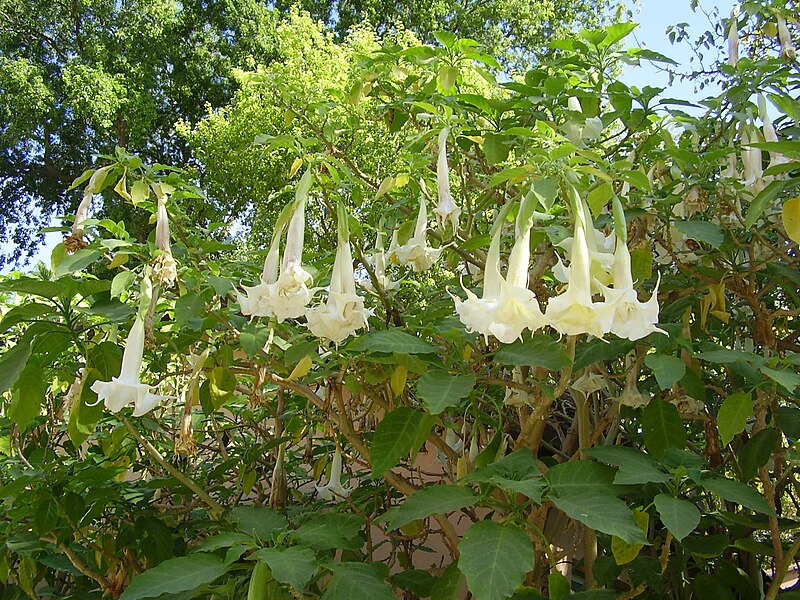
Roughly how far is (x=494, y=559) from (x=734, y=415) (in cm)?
53

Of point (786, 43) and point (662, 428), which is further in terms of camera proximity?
point (786, 43)

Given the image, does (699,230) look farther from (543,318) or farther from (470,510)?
(470,510)

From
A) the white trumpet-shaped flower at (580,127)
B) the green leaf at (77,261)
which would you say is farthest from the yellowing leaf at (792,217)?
the green leaf at (77,261)

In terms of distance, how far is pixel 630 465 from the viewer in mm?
1147

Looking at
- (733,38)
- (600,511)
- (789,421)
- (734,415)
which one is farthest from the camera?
(733,38)

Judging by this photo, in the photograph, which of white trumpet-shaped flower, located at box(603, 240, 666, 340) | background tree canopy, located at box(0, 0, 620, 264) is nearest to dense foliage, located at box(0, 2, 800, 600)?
white trumpet-shaped flower, located at box(603, 240, 666, 340)

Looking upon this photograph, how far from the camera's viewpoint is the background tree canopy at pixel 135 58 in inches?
519

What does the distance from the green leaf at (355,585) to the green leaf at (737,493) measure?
0.51 m

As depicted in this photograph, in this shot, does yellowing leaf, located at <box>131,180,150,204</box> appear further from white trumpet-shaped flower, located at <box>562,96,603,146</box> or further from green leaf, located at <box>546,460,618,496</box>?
green leaf, located at <box>546,460,618,496</box>

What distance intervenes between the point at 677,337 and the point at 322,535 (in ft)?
2.30

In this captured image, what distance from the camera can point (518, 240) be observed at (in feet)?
3.22

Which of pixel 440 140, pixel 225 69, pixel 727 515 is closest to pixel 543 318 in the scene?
pixel 440 140

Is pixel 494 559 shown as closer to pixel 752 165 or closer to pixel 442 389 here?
pixel 442 389

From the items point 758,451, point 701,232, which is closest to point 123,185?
point 701,232
